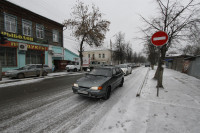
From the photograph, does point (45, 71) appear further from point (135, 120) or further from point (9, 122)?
point (135, 120)

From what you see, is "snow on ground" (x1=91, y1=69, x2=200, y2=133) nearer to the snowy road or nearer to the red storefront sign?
the snowy road

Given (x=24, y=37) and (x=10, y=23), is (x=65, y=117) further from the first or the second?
(x=10, y=23)

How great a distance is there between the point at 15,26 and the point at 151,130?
18.7m

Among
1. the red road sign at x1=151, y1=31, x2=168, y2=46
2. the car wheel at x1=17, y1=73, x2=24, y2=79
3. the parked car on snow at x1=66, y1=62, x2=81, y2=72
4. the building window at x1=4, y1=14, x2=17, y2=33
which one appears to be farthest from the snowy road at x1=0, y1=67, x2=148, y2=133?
the parked car on snow at x1=66, y1=62, x2=81, y2=72

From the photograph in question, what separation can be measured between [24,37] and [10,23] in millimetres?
2189

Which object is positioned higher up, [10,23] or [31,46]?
[10,23]

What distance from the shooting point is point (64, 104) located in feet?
13.2

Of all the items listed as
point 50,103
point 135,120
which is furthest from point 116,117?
point 50,103

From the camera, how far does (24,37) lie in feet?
45.6

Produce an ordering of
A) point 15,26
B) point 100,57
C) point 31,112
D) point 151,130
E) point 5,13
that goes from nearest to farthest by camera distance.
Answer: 1. point 151,130
2. point 31,112
3. point 5,13
4. point 15,26
5. point 100,57

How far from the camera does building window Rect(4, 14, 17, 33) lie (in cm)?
1247

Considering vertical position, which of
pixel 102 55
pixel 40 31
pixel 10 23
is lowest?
pixel 102 55

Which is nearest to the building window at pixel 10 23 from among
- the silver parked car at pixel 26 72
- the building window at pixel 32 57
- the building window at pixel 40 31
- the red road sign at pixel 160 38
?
the building window at pixel 40 31

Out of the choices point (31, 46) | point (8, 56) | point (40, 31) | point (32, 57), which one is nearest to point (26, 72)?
point (8, 56)
